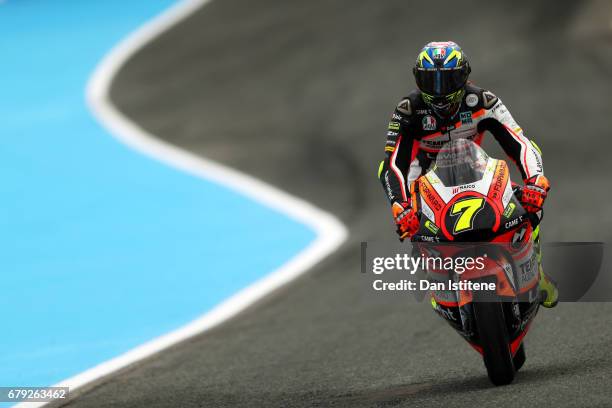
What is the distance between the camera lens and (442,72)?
6.56 m

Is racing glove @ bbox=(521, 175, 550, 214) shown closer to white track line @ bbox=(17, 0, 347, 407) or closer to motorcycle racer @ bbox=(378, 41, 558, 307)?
motorcycle racer @ bbox=(378, 41, 558, 307)

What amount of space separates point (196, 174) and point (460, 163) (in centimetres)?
837

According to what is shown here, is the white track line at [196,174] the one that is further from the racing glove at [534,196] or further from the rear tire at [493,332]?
the racing glove at [534,196]

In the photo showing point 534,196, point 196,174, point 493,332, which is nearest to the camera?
point 493,332

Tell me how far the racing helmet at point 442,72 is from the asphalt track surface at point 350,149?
1.24 meters

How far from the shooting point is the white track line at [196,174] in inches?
359

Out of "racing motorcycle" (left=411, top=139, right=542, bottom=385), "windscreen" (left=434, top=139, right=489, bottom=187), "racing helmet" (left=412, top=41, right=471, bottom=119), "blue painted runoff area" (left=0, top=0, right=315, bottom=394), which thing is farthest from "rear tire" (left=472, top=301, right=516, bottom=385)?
"blue painted runoff area" (left=0, top=0, right=315, bottom=394)

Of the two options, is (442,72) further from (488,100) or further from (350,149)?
(350,149)

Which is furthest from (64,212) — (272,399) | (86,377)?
(272,399)

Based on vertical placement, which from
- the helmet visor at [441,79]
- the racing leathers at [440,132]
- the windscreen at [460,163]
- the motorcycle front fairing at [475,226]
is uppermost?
the helmet visor at [441,79]

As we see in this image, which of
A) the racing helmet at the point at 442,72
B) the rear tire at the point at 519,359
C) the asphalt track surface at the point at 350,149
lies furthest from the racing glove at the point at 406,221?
the rear tire at the point at 519,359

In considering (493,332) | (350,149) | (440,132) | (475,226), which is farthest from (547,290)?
(350,149)

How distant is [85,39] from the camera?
2069cm

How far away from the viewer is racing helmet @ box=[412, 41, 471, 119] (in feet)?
21.5
